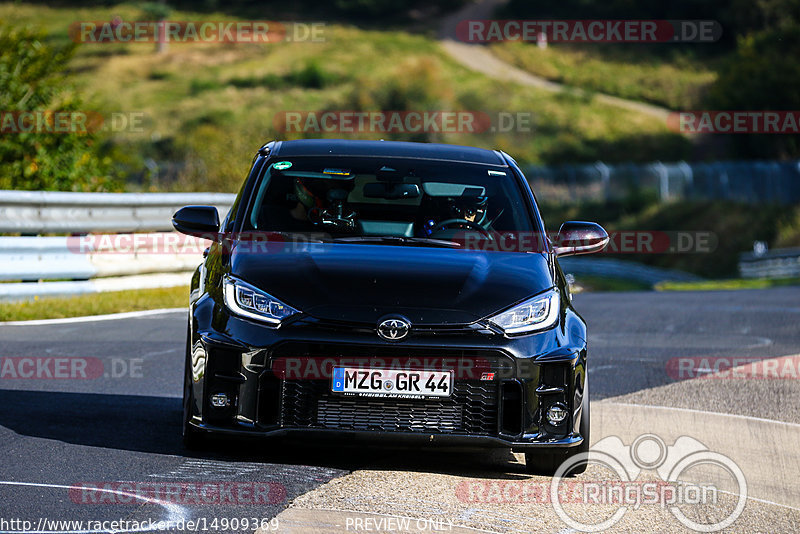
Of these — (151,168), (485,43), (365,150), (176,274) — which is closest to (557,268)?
(365,150)

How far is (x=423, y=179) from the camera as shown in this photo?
7535mm

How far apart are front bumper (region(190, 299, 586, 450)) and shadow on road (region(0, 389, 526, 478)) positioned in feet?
0.35

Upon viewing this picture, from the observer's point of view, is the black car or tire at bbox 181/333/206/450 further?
tire at bbox 181/333/206/450

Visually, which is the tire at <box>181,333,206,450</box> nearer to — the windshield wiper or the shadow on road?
the shadow on road

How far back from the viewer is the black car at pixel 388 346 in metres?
6.16

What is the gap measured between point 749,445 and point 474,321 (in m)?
2.35

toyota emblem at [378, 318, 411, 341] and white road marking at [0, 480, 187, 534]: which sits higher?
toyota emblem at [378, 318, 411, 341]

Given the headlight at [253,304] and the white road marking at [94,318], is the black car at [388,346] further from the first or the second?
the white road marking at [94,318]

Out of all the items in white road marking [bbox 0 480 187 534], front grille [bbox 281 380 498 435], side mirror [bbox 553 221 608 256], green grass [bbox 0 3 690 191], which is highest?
green grass [bbox 0 3 690 191]

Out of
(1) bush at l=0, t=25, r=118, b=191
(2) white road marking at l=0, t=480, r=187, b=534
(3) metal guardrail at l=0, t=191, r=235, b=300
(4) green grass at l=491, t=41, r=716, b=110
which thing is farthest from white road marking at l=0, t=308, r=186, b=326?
(4) green grass at l=491, t=41, r=716, b=110

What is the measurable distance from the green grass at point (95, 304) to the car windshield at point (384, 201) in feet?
21.0

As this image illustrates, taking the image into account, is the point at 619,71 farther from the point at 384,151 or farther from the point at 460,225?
the point at 460,225

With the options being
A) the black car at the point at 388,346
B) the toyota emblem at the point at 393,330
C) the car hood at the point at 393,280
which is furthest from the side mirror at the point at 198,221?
the toyota emblem at the point at 393,330

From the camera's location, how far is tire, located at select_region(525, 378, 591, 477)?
6578mm
